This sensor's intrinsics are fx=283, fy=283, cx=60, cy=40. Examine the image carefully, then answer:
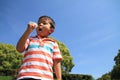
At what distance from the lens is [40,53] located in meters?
4.98

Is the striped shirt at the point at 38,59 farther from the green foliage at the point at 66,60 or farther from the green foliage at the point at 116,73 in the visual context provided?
the green foliage at the point at 66,60

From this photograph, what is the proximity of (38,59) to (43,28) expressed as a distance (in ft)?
2.21

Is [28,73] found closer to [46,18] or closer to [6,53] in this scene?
[46,18]

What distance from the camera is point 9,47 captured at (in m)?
78.9

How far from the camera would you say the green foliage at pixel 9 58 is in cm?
7235

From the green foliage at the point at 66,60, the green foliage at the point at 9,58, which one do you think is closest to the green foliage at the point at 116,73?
the green foliage at the point at 66,60

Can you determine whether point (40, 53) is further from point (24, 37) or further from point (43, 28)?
point (43, 28)

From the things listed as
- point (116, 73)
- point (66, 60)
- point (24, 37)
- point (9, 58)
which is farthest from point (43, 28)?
point (9, 58)

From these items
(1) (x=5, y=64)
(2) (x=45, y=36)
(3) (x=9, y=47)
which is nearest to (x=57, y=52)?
(2) (x=45, y=36)

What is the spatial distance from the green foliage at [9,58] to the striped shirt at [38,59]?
6706cm

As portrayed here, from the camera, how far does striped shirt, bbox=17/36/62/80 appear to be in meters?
4.78

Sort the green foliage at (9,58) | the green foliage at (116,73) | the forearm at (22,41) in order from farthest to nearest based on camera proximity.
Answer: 1. the green foliage at (9,58)
2. the green foliage at (116,73)
3. the forearm at (22,41)

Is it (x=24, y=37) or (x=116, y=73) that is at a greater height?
(x=116, y=73)

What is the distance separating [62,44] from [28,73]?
72.6m
